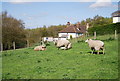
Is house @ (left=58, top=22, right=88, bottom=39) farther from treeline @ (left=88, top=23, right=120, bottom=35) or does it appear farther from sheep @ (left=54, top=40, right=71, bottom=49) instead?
sheep @ (left=54, top=40, right=71, bottom=49)

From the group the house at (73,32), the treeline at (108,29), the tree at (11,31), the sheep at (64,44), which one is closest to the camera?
the sheep at (64,44)

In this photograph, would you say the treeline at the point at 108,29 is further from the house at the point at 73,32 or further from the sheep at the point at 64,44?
the house at the point at 73,32

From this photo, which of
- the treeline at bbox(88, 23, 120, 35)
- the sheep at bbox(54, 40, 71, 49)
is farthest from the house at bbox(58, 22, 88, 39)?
the sheep at bbox(54, 40, 71, 49)

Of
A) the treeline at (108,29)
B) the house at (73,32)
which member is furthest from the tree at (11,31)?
the house at (73,32)

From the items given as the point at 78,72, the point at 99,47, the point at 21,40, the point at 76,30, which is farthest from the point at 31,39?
the point at 78,72

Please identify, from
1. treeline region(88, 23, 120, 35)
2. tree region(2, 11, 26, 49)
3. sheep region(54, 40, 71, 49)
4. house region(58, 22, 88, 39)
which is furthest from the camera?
house region(58, 22, 88, 39)

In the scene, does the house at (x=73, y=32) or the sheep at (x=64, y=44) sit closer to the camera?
the sheep at (x=64, y=44)

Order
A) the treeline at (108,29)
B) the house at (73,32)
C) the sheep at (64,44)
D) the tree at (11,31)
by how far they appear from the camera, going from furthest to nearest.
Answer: the house at (73,32), the tree at (11,31), the treeline at (108,29), the sheep at (64,44)

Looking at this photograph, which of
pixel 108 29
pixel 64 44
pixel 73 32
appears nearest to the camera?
pixel 64 44

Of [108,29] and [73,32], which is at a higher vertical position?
[108,29]

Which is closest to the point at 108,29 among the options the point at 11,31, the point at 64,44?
the point at 64,44

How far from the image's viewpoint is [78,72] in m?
8.83

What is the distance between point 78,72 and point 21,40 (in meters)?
41.5

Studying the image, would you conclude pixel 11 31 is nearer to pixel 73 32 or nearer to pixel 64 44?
pixel 64 44
